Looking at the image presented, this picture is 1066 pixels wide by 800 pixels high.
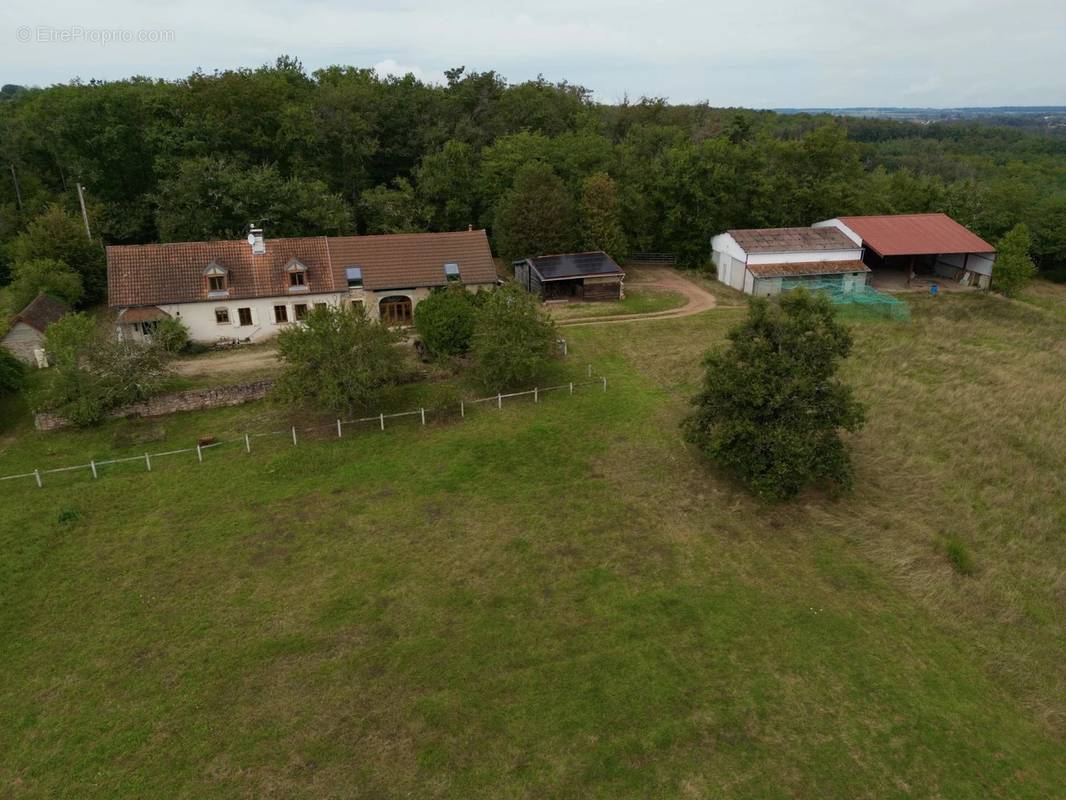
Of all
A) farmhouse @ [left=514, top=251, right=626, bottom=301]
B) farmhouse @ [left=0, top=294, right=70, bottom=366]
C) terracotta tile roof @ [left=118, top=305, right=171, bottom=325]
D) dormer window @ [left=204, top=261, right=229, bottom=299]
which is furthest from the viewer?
farmhouse @ [left=514, top=251, right=626, bottom=301]

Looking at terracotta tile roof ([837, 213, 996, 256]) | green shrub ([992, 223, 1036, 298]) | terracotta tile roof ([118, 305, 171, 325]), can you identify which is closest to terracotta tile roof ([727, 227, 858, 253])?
terracotta tile roof ([837, 213, 996, 256])

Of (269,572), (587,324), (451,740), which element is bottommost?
(451,740)

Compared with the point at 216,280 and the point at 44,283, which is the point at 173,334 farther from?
the point at 44,283

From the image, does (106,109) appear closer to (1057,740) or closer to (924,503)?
(924,503)

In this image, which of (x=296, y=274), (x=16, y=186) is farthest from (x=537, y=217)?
(x=16, y=186)

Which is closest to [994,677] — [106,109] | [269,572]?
[269,572]

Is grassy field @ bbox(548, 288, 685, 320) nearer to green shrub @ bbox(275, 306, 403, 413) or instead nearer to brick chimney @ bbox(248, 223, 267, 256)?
green shrub @ bbox(275, 306, 403, 413)
